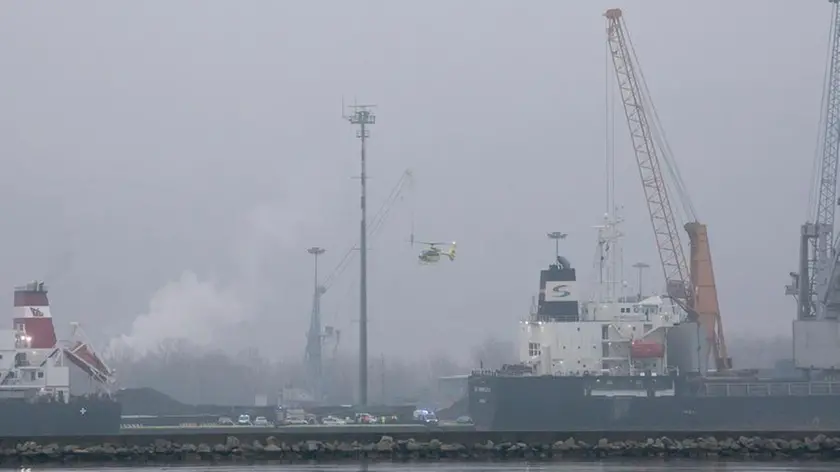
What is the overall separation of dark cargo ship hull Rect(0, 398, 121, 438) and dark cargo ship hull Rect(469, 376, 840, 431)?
2037 centimetres

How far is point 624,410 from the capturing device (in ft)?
269

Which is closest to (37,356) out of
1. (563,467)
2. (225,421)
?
(225,421)

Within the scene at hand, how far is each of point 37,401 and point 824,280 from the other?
42.5 metres

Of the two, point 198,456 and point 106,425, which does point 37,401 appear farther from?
point 198,456

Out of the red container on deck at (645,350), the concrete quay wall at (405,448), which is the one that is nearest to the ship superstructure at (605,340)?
the red container on deck at (645,350)

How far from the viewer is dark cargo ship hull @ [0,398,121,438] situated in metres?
72.9

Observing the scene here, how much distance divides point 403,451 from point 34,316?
143 ft

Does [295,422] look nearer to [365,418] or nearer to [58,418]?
[365,418]

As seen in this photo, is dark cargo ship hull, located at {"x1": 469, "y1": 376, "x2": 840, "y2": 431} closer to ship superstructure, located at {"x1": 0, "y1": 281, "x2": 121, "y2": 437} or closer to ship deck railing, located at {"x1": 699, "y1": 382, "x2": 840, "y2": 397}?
ship deck railing, located at {"x1": 699, "y1": 382, "x2": 840, "y2": 397}

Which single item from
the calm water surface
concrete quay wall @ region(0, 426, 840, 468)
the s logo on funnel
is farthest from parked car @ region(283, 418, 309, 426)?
the calm water surface

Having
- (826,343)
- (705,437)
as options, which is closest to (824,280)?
(826,343)

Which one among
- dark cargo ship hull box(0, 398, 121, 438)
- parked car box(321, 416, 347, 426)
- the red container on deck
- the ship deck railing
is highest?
the red container on deck

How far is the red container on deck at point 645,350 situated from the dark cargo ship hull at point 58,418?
27.7 metres

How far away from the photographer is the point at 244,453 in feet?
127
